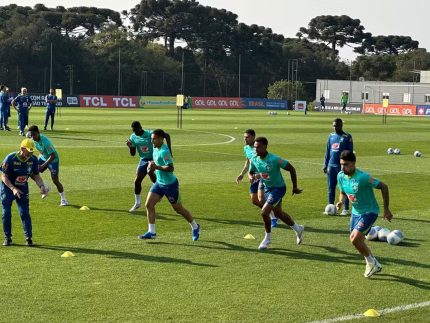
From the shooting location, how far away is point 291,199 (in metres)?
18.1

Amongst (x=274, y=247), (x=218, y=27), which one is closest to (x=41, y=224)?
(x=274, y=247)

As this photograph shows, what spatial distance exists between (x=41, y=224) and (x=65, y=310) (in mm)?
5649

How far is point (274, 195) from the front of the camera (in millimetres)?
12438

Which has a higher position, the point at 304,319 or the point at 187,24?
the point at 187,24

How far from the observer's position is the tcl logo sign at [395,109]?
7575cm

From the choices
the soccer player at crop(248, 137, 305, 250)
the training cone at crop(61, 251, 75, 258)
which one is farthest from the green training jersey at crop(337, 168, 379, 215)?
the training cone at crop(61, 251, 75, 258)

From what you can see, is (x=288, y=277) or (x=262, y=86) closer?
(x=288, y=277)

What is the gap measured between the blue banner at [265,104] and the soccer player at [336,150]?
71.2 m

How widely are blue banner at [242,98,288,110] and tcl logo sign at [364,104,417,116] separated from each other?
1184 centimetres

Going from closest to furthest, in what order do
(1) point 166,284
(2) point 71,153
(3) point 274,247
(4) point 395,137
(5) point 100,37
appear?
1. (1) point 166,284
2. (3) point 274,247
3. (2) point 71,153
4. (4) point 395,137
5. (5) point 100,37

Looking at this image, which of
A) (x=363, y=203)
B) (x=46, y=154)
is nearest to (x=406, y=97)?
(x=46, y=154)

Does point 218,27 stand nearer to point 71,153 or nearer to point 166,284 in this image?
point 71,153

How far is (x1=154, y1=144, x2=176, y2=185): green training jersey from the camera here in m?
12.6

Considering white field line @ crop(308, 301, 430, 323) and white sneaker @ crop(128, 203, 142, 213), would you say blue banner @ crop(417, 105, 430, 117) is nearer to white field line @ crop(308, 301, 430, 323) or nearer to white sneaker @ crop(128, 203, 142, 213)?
white sneaker @ crop(128, 203, 142, 213)
